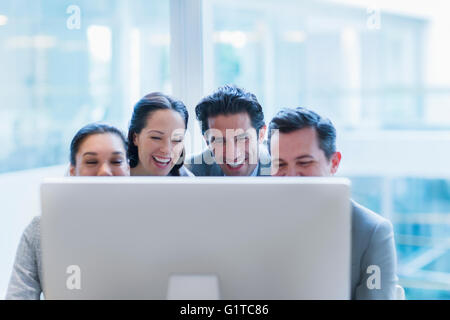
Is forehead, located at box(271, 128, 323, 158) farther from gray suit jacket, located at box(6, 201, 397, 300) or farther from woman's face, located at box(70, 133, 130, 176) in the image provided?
woman's face, located at box(70, 133, 130, 176)

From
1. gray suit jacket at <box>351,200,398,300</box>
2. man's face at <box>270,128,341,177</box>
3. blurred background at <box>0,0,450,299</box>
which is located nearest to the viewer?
gray suit jacket at <box>351,200,398,300</box>

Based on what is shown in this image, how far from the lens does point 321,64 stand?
4508mm

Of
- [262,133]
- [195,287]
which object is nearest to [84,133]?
[262,133]

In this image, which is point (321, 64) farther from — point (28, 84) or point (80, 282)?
point (80, 282)

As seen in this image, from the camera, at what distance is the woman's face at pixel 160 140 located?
5.65 feet

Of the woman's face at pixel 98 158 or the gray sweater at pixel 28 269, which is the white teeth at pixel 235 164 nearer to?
the woman's face at pixel 98 158

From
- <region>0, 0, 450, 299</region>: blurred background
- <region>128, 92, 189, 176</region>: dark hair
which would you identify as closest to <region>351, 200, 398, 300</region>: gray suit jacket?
<region>128, 92, 189, 176</region>: dark hair

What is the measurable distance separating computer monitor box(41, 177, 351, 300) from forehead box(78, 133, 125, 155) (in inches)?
24.5

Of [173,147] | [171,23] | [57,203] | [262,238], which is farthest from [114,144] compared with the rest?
[171,23]

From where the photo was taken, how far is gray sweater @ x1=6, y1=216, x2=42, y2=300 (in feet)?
3.77

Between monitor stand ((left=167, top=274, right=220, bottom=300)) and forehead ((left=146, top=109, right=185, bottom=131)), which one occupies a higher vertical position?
forehead ((left=146, top=109, right=185, bottom=131))

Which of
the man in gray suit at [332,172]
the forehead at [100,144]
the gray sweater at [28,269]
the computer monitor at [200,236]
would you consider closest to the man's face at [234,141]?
the man in gray suit at [332,172]

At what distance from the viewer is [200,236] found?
0.80 meters

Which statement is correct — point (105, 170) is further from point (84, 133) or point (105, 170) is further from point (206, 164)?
point (206, 164)
